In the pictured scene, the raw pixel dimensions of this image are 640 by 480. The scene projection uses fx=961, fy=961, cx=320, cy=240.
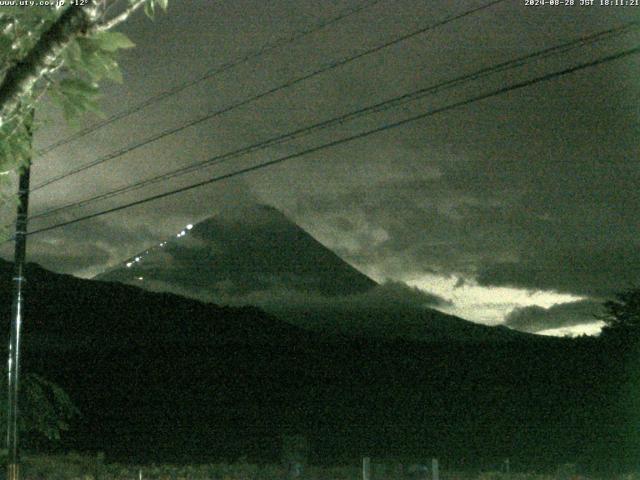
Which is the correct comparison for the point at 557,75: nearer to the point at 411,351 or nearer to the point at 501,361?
the point at 501,361

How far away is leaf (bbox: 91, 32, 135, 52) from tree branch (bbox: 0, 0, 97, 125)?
2.4 inches

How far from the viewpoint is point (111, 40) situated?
3.73 m

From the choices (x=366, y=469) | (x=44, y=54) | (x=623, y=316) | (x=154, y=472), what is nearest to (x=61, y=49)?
(x=44, y=54)

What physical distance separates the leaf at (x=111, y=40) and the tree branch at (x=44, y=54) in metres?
0.06

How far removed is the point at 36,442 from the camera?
34.8 m

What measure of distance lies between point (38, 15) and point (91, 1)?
30 cm

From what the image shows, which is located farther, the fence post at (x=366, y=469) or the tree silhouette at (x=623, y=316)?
the tree silhouette at (x=623, y=316)

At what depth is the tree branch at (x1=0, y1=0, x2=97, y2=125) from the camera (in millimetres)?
3650

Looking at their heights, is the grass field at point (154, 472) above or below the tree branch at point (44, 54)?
below

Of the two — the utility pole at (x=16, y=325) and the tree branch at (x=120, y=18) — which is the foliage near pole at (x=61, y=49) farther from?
the utility pole at (x=16, y=325)

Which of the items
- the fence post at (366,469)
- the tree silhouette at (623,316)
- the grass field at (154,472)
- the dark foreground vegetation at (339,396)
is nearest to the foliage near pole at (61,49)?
the fence post at (366,469)

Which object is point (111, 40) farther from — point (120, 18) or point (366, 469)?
point (366, 469)

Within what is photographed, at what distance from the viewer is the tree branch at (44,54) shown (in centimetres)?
365

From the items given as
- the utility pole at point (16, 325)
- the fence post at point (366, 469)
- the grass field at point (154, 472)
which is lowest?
the grass field at point (154, 472)
